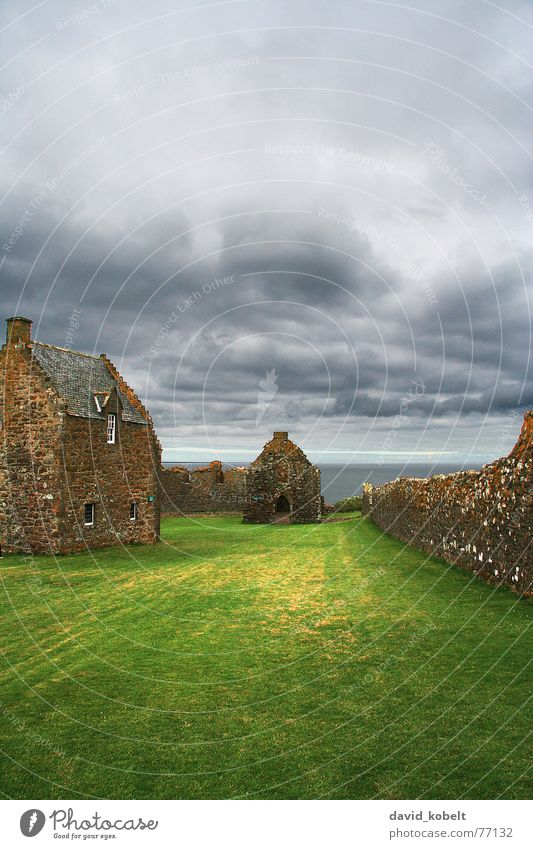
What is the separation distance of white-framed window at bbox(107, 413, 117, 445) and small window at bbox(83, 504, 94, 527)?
3291mm

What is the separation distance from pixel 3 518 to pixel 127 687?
1868 cm

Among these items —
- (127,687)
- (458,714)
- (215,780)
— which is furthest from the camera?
(127,687)

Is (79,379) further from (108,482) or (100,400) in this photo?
(108,482)

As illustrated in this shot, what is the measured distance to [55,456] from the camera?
75.5 feet

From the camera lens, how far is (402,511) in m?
23.0

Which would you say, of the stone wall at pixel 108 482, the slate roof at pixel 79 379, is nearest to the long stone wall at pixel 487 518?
the stone wall at pixel 108 482

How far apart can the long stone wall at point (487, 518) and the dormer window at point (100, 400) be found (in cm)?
1569

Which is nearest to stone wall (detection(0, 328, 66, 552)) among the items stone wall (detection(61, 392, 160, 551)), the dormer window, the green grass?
stone wall (detection(61, 392, 160, 551))

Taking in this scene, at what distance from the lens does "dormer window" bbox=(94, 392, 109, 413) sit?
25.6 meters

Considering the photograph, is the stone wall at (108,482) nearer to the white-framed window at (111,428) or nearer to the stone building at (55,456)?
the stone building at (55,456)

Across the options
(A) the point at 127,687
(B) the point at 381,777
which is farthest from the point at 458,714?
(A) the point at 127,687

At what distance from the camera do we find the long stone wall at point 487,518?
37.8 ft

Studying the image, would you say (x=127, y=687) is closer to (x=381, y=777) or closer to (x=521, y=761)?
(x=381, y=777)

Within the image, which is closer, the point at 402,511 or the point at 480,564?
the point at 480,564
